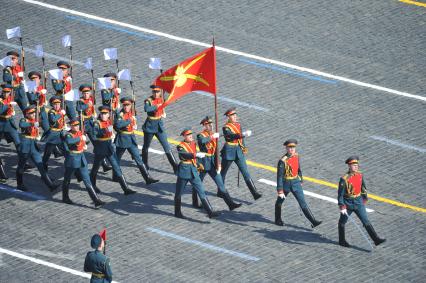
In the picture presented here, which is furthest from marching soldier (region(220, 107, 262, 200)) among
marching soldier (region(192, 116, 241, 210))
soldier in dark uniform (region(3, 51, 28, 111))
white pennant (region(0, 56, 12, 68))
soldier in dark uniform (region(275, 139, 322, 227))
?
soldier in dark uniform (region(3, 51, 28, 111))

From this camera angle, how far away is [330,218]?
129ft

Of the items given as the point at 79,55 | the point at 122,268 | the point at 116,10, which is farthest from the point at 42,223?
the point at 116,10

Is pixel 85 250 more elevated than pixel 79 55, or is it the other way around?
pixel 79 55

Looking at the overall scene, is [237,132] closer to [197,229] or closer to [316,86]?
[197,229]

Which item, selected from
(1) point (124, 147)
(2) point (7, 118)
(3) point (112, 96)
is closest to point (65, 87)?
(3) point (112, 96)

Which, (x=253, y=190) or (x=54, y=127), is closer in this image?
(x=253, y=190)

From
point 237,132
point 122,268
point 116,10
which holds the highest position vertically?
point 116,10

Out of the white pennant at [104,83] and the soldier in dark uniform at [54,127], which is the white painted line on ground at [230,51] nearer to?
the white pennant at [104,83]

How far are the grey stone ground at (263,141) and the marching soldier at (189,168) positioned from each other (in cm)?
71

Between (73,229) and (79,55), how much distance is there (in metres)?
10.2

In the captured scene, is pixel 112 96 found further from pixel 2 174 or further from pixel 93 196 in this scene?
pixel 2 174

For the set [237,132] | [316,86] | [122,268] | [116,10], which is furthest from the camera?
[116,10]

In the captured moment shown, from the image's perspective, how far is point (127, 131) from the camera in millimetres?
40688

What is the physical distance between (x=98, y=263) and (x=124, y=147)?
7110mm
